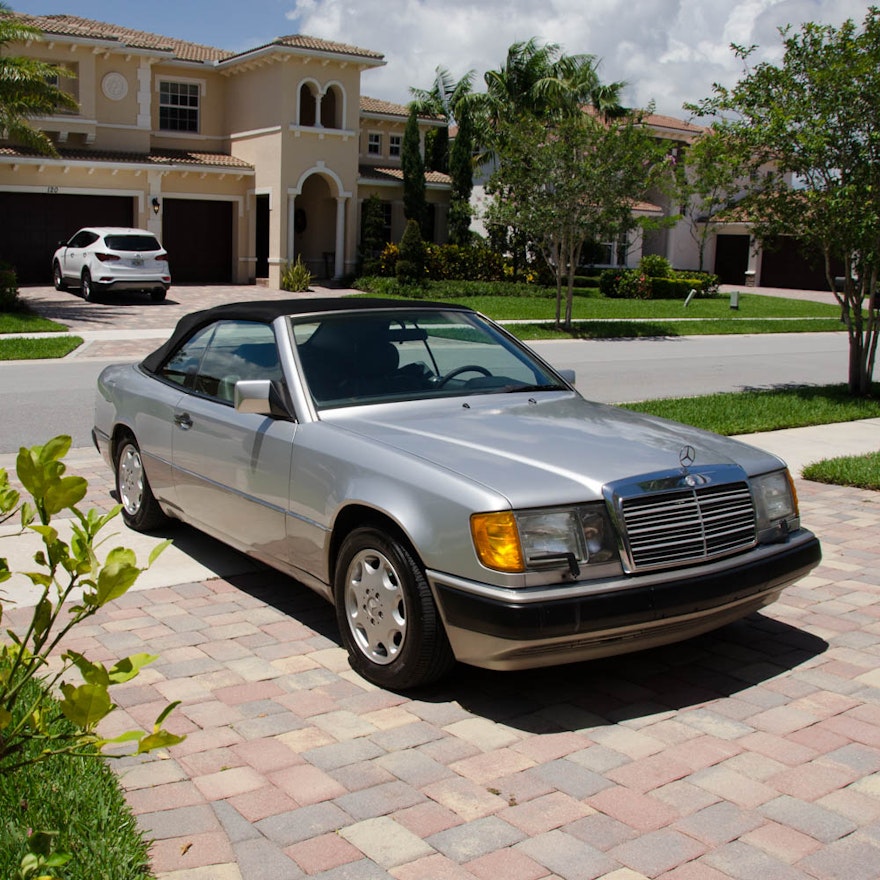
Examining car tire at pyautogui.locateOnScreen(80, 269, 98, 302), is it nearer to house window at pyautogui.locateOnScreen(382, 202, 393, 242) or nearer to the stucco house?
the stucco house

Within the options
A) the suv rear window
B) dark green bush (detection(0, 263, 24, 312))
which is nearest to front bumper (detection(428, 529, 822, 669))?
dark green bush (detection(0, 263, 24, 312))

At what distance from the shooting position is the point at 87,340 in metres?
19.8

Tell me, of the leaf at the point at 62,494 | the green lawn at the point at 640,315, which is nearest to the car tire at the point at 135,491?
the leaf at the point at 62,494

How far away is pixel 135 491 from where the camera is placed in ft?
22.4

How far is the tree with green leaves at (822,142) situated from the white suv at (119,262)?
53.0 ft

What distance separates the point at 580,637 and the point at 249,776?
1330 millimetres

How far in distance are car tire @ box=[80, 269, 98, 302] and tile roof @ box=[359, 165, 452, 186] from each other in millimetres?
11823

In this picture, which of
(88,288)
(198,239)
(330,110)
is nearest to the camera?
(88,288)

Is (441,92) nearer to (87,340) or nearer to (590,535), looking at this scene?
(87,340)

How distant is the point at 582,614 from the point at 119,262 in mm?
24330

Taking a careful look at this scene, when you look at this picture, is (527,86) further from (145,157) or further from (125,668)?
(125,668)

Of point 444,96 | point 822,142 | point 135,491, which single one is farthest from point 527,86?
point 135,491

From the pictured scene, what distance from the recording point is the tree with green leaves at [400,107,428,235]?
35156 millimetres

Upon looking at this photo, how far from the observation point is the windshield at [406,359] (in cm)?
545
